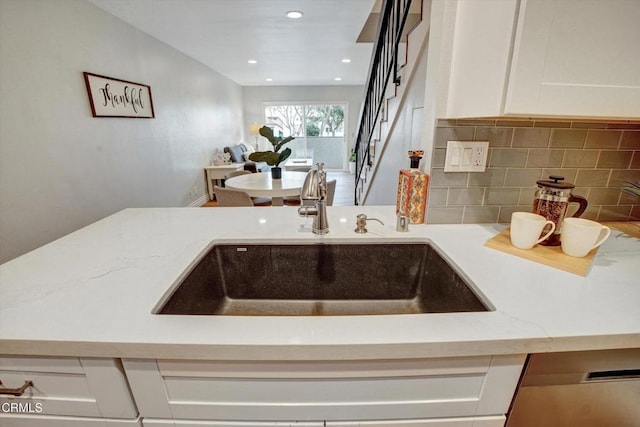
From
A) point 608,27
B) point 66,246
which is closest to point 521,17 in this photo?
point 608,27

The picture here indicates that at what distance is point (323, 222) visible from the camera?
3.50 ft

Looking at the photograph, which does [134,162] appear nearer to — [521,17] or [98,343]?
[98,343]

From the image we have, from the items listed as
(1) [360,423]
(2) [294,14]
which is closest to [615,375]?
(1) [360,423]

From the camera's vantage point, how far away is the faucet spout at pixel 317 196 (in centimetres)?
96

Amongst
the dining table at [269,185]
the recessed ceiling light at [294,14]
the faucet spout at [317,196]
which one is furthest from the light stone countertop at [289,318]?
the recessed ceiling light at [294,14]

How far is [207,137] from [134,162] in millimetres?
2409

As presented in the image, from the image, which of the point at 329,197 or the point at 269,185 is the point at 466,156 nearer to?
the point at 329,197

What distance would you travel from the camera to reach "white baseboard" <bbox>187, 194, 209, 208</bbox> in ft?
15.3

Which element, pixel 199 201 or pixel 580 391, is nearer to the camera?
pixel 580 391

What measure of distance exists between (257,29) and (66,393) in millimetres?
3619

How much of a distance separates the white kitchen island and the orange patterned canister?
1.08ft

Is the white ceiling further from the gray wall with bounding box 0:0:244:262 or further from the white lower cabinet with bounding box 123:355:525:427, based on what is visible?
the white lower cabinet with bounding box 123:355:525:427

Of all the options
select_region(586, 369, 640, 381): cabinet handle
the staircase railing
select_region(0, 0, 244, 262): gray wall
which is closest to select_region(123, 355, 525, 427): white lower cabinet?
select_region(586, 369, 640, 381): cabinet handle

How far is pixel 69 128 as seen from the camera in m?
2.30
